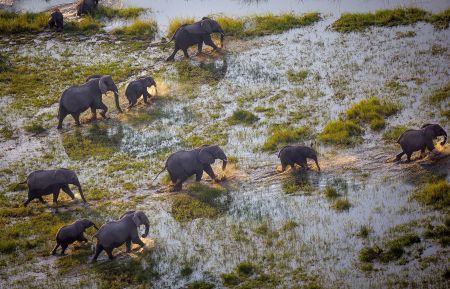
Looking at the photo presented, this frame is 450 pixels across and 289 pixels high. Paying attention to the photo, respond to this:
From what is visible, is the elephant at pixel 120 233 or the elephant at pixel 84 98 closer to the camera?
the elephant at pixel 120 233

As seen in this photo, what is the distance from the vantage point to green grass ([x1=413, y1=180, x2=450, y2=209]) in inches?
814

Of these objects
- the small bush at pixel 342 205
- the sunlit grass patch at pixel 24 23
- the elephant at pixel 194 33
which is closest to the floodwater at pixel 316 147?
the small bush at pixel 342 205

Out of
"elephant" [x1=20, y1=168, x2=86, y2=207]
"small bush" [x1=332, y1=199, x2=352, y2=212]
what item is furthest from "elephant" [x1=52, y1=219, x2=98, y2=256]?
"small bush" [x1=332, y1=199, x2=352, y2=212]

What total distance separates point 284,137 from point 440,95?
204 inches

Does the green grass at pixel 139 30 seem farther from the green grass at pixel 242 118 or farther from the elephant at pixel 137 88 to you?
the green grass at pixel 242 118

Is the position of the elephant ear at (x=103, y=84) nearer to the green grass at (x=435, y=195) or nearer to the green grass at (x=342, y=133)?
the green grass at (x=342, y=133)

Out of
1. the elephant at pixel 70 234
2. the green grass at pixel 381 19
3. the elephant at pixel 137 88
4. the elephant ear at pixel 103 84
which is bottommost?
the elephant at pixel 70 234

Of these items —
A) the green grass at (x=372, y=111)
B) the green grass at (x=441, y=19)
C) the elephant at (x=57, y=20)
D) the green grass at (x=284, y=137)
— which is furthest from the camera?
the elephant at (x=57, y=20)

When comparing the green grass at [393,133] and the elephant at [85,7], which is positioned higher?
the elephant at [85,7]

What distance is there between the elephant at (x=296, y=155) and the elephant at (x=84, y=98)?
7270 mm

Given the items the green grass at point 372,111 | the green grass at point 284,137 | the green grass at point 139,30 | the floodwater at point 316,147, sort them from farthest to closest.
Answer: the green grass at point 139,30 → the green grass at point 372,111 → the green grass at point 284,137 → the floodwater at point 316,147

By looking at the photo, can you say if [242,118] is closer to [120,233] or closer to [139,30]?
[120,233]

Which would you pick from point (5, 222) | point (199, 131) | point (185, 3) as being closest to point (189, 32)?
point (199, 131)

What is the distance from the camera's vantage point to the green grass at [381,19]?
3366cm
